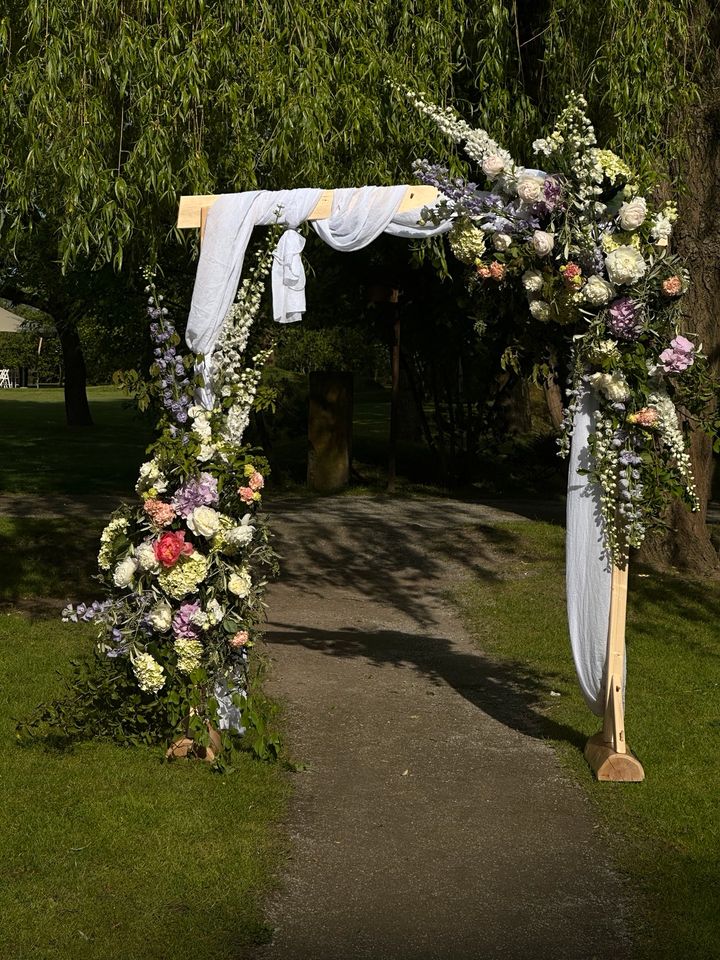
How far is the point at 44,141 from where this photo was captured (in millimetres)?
8648

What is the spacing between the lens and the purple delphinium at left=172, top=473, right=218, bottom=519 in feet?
20.7

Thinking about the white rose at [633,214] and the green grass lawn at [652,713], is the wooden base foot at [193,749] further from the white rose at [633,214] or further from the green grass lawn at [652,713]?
the white rose at [633,214]

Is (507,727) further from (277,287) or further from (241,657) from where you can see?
(277,287)

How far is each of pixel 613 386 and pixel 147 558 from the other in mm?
2322

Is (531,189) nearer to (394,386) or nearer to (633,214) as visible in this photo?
(633,214)

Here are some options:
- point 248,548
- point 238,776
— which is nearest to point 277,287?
point 248,548

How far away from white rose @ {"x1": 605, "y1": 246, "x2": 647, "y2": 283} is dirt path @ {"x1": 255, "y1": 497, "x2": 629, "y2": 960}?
7.85 feet

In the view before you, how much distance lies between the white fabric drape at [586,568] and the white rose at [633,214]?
819 mm

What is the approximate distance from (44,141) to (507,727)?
4759 millimetres

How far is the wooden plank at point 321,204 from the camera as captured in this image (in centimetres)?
678

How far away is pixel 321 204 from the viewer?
701cm

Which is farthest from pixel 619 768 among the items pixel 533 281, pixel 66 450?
pixel 66 450

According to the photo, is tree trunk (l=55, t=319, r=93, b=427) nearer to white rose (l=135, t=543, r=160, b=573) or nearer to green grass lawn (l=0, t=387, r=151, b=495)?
green grass lawn (l=0, t=387, r=151, b=495)

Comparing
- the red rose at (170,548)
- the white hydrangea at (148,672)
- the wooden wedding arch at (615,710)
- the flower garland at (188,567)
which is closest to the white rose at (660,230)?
the wooden wedding arch at (615,710)
